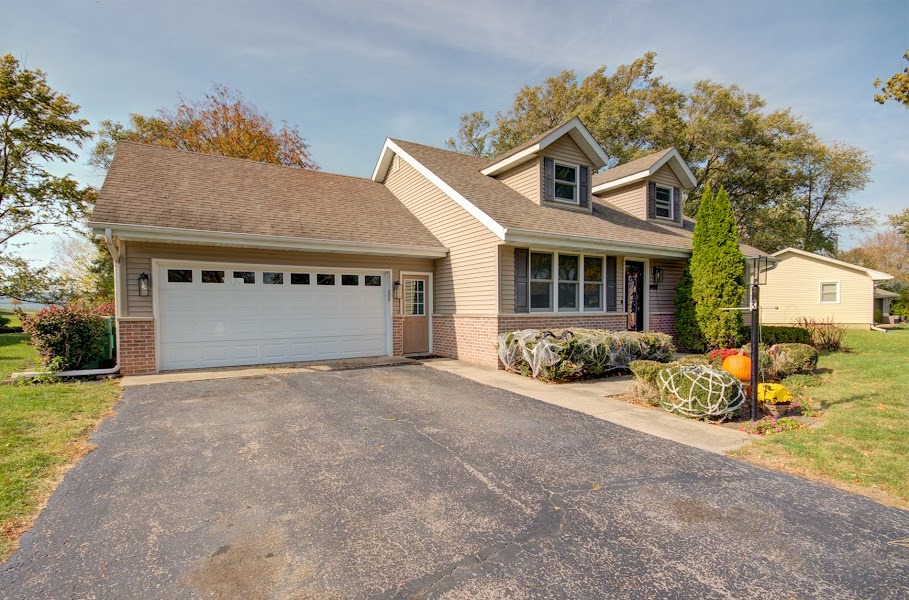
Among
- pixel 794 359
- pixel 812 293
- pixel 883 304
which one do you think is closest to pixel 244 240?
pixel 794 359

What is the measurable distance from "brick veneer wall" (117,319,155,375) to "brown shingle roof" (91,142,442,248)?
77.4 inches

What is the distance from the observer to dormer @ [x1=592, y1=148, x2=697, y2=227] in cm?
1391

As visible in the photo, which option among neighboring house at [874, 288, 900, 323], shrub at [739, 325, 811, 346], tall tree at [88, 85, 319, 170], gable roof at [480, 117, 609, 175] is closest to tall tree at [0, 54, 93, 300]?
tall tree at [88, 85, 319, 170]

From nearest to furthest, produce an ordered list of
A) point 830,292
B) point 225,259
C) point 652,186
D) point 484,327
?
1. point 225,259
2. point 484,327
3. point 652,186
4. point 830,292

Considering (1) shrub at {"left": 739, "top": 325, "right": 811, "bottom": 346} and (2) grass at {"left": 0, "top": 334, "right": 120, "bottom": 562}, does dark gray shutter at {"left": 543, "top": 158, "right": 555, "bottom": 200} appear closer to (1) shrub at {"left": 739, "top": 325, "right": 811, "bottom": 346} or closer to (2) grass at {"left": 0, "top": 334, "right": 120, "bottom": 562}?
(1) shrub at {"left": 739, "top": 325, "right": 811, "bottom": 346}

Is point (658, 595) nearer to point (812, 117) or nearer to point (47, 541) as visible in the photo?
point (47, 541)

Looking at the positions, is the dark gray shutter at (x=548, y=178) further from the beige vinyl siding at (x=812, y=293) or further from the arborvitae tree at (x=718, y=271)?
the beige vinyl siding at (x=812, y=293)

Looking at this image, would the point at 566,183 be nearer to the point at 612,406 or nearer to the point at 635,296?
the point at 635,296

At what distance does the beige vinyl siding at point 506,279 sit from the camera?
30.9 feet

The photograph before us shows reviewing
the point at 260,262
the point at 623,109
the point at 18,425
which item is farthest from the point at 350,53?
the point at 623,109

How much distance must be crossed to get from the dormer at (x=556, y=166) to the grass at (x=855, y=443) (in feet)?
23.8

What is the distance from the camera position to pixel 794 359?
828 cm

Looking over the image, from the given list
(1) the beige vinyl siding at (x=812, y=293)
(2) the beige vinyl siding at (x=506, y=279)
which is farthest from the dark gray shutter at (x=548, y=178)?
(1) the beige vinyl siding at (x=812, y=293)

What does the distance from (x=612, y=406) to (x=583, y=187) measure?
8.11 m
